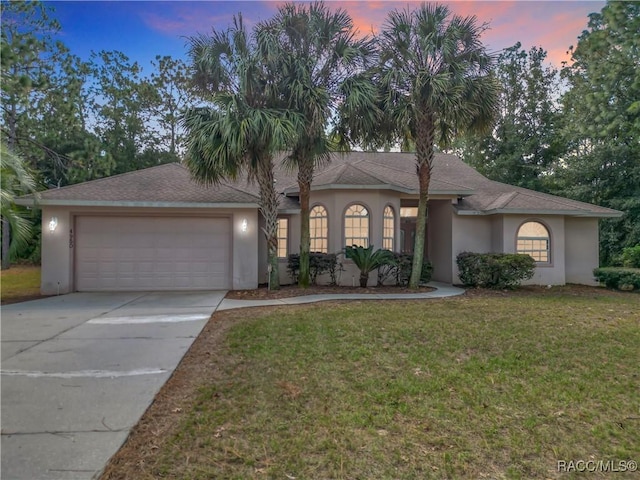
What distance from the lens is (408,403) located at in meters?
3.73

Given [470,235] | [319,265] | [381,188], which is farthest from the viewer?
[470,235]

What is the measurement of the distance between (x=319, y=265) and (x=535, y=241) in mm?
7417

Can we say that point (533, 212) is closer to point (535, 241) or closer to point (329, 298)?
point (535, 241)

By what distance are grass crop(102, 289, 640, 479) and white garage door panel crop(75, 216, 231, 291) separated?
18.3ft

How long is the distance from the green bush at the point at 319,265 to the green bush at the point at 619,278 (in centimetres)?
907

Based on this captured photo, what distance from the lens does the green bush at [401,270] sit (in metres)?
12.0

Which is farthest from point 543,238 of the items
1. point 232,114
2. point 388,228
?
point 232,114

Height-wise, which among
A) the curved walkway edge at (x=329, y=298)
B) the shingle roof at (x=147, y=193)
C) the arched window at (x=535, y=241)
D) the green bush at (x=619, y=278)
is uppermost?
the shingle roof at (x=147, y=193)

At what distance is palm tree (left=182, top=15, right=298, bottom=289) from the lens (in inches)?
368

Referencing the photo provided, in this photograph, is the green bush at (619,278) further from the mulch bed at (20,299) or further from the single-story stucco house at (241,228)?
the mulch bed at (20,299)

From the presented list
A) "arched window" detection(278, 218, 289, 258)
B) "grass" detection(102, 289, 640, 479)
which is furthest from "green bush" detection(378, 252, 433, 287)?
"grass" detection(102, 289, 640, 479)

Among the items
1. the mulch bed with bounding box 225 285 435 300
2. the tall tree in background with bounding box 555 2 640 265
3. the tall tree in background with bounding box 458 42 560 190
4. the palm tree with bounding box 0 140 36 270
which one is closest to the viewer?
the palm tree with bounding box 0 140 36 270

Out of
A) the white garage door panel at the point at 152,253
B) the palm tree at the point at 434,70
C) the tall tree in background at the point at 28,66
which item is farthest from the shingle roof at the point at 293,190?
the tall tree in background at the point at 28,66

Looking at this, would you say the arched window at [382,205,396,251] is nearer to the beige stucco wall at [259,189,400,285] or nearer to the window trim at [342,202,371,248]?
the beige stucco wall at [259,189,400,285]
